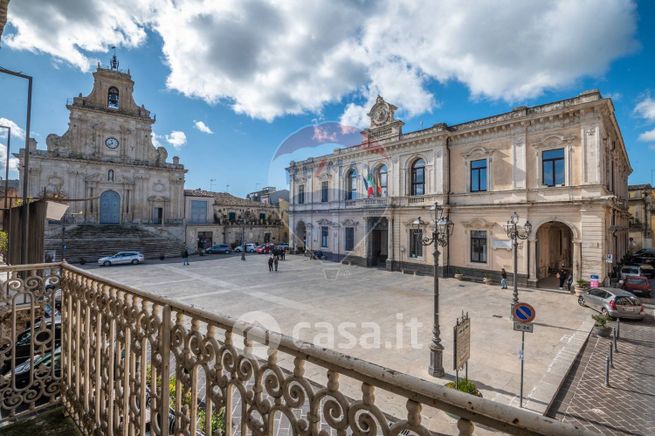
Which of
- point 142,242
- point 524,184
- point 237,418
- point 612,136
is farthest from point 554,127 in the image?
point 142,242

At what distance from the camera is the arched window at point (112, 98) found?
1453 inches

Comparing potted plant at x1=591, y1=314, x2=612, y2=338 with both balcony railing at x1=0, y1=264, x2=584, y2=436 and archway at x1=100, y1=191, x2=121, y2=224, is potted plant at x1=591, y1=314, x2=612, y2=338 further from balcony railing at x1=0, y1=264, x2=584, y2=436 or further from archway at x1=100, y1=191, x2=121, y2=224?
archway at x1=100, y1=191, x2=121, y2=224

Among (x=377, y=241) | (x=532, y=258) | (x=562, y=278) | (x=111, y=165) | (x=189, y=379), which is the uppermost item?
(x=111, y=165)

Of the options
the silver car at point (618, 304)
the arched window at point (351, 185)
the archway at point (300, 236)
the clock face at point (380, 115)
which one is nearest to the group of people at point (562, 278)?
the silver car at point (618, 304)

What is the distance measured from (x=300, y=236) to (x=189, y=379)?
111 ft

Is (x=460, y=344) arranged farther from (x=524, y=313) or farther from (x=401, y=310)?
(x=401, y=310)

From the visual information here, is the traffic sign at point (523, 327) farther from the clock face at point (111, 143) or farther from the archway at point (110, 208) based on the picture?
the clock face at point (111, 143)

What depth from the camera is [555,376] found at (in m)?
7.53

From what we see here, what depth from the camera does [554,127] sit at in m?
17.5

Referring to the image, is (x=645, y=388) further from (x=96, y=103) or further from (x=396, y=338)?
(x=96, y=103)

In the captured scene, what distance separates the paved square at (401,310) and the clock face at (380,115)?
12414mm

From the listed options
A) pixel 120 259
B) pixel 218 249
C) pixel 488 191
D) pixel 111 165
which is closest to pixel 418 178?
pixel 488 191

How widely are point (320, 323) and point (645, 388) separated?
8.44 metres

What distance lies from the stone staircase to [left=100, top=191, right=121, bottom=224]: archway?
137 cm
